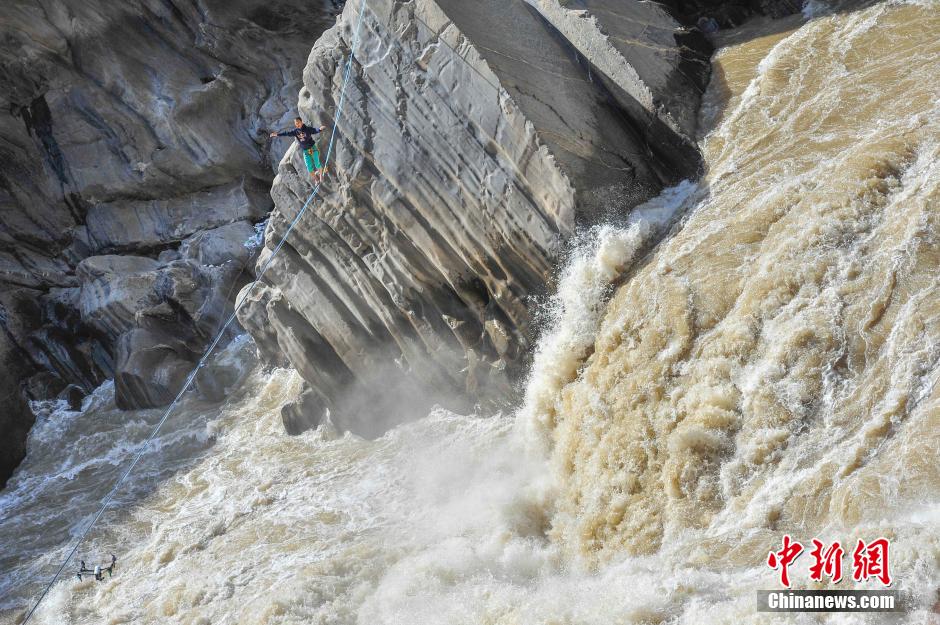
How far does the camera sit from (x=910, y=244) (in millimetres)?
7691

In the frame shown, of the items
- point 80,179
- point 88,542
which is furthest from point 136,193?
point 88,542

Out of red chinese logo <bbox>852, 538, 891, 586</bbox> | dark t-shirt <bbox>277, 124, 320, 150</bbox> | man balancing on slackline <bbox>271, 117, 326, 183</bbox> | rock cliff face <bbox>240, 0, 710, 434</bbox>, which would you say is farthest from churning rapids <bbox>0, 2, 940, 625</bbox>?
dark t-shirt <bbox>277, 124, 320, 150</bbox>

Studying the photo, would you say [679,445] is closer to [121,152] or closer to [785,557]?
[785,557]

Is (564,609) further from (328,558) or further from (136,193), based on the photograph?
(136,193)

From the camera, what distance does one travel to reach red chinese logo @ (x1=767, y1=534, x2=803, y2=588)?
630cm

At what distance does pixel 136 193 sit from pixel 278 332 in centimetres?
980

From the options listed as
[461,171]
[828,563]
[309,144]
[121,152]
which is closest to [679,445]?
[828,563]

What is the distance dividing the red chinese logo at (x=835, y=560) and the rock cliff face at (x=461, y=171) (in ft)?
17.8

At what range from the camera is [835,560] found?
6.14 metres

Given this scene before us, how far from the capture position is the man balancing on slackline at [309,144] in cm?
1212

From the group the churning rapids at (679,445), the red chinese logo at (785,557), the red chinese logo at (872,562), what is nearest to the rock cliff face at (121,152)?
the churning rapids at (679,445)

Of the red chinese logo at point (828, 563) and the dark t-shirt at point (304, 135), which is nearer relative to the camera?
the red chinese logo at point (828, 563)

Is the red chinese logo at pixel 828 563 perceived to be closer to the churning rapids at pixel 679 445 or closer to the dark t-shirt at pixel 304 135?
the churning rapids at pixel 679 445

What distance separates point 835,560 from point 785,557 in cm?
41
